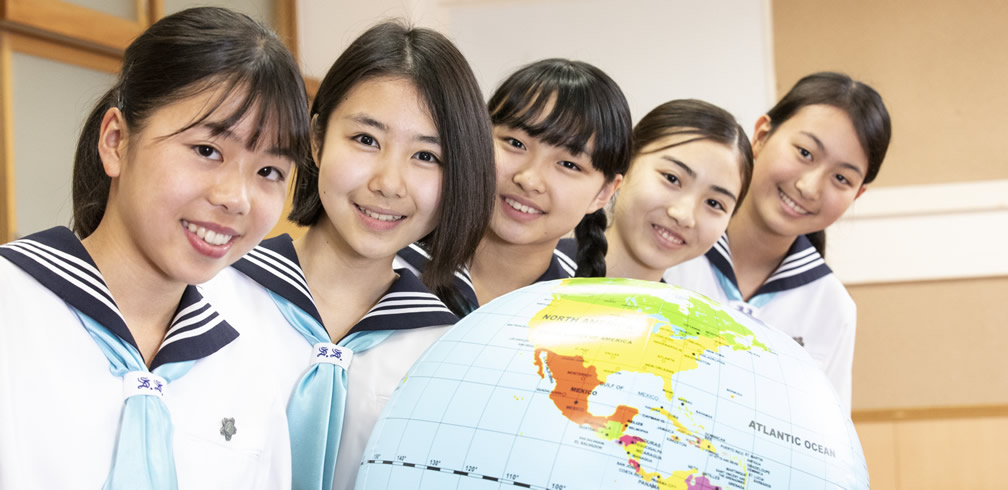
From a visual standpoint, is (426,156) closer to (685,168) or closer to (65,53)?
(685,168)

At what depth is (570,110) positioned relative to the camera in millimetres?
1579

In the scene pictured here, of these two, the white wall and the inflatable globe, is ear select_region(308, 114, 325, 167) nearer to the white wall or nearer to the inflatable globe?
the inflatable globe

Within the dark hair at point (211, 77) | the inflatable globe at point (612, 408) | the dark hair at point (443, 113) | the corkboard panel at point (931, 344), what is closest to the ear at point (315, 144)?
the dark hair at point (443, 113)

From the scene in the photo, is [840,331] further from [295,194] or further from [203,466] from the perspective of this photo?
[203,466]

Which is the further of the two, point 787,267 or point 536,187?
point 787,267

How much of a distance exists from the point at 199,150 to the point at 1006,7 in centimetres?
443

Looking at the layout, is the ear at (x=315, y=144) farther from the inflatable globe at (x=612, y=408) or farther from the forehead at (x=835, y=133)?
the forehead at (x=835, y=133)

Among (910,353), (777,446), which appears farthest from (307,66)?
(777,446)

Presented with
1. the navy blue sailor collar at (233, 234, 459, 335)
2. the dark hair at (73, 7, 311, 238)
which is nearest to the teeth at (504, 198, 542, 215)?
the navy blue sailor collar at (233, 234, 459, 335)

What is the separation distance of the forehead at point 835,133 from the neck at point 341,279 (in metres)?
1.18

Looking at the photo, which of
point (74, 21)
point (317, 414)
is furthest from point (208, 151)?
point (74, 21)

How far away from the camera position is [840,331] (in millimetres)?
2221

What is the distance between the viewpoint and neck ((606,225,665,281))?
192 cm

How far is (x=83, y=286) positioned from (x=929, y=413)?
426cm
